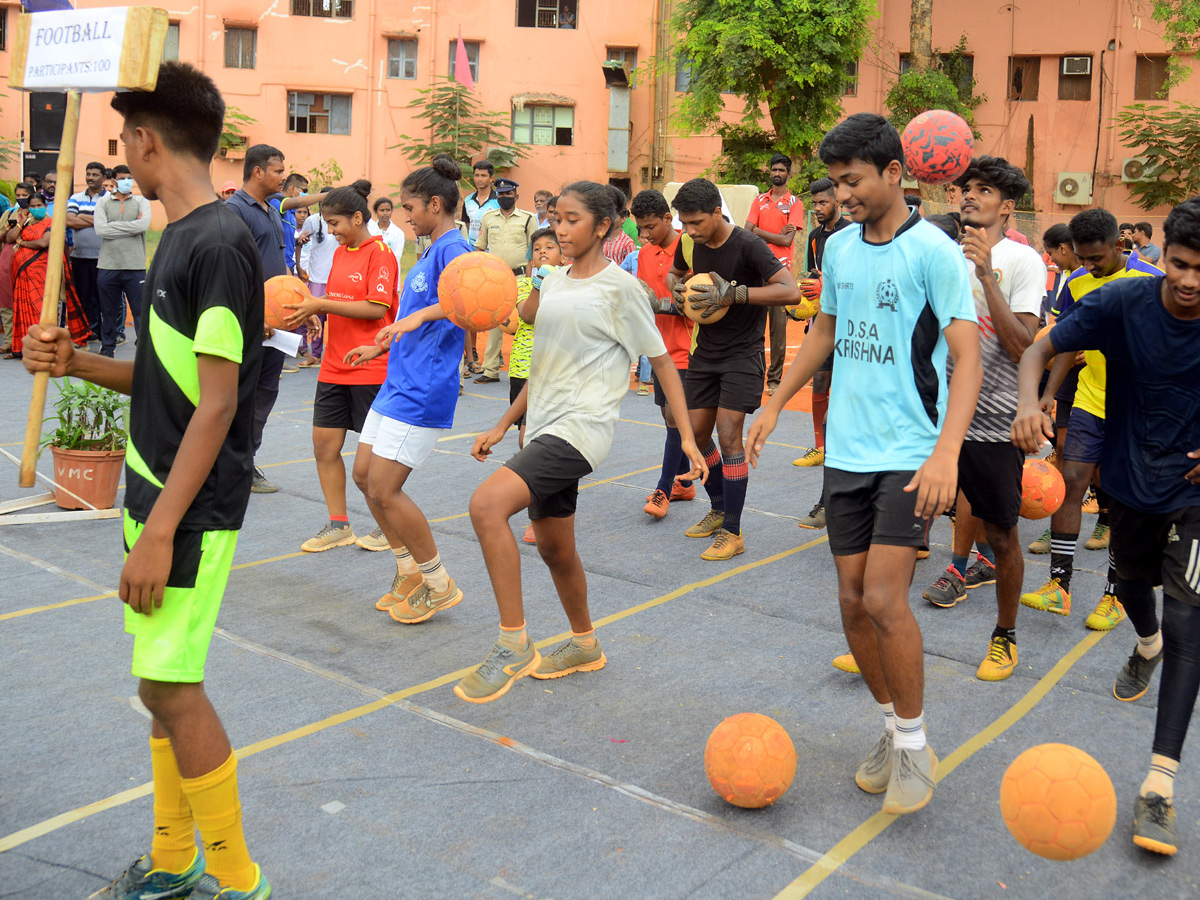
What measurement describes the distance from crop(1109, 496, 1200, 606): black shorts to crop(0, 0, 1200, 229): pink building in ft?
97.5

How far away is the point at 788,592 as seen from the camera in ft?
19.9

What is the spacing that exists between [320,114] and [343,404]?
29585mm

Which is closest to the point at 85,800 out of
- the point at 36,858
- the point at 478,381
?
the point at 36,858

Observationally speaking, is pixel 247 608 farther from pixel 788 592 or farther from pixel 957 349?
pixel 957 349

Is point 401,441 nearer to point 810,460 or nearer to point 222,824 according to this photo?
point 222,824

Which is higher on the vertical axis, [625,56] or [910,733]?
[625,56]

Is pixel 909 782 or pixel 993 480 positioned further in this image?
pixel 993 480

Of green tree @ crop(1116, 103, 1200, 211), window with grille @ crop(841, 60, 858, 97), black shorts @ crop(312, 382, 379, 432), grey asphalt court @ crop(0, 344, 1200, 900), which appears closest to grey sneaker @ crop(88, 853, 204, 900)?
grey asphalt court @ crop(0, 344, 1200, 900)

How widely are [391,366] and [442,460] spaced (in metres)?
3.96

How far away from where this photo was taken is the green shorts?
106 inches

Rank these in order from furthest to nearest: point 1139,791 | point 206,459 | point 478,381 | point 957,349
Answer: point 478,381, point 1139,791, point 957,349, point 206,459

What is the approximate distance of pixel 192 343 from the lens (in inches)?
107

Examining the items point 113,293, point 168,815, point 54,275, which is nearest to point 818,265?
point 54,275

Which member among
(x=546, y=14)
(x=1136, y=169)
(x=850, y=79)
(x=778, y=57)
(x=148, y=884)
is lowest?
(x=148, y=884)
